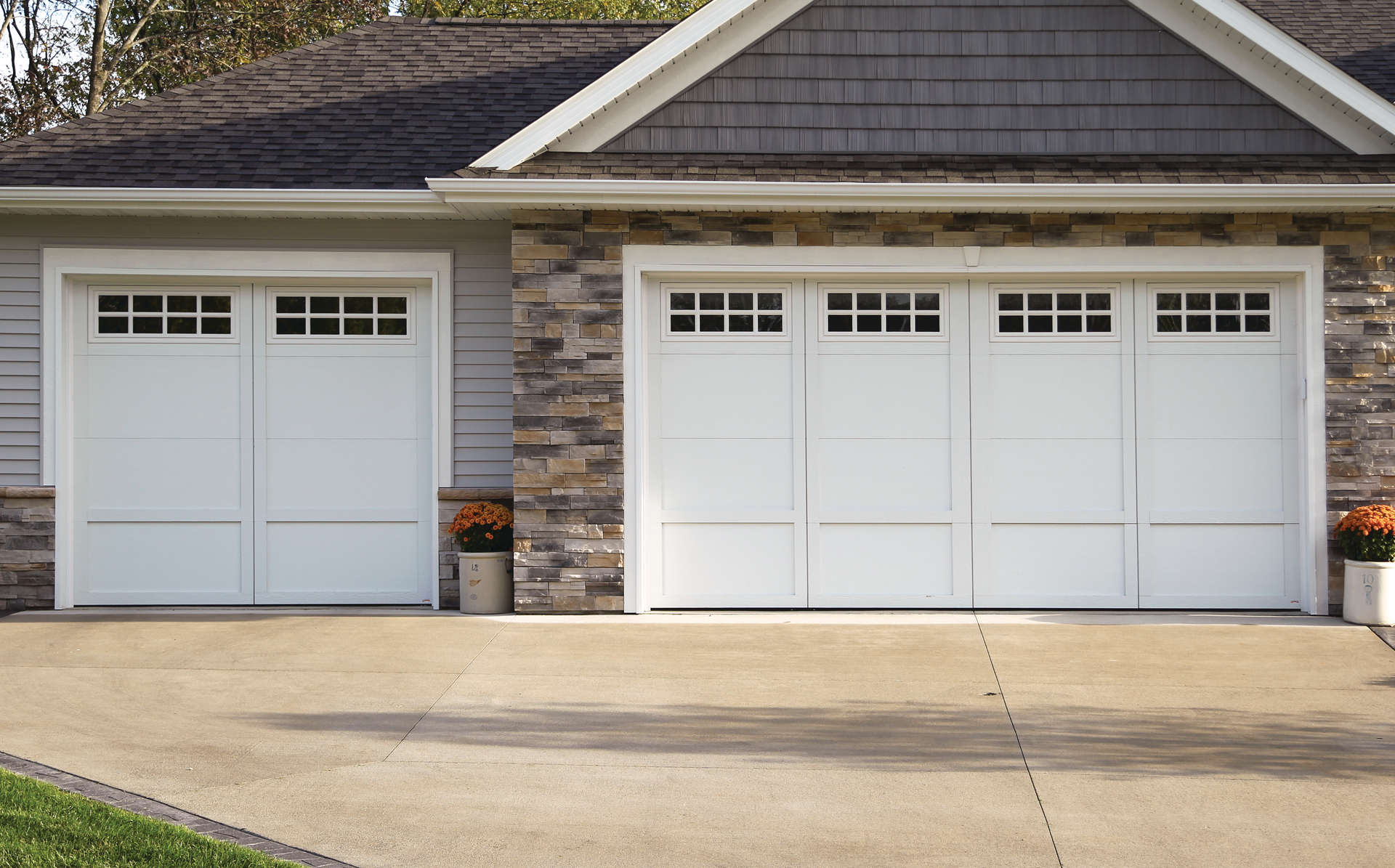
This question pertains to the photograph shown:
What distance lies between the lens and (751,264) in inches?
321

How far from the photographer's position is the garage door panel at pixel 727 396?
8.34 m

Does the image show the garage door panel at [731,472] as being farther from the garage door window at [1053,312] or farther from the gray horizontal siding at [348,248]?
the garage door window at [1053,312]

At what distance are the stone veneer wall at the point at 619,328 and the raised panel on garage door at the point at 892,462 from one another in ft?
2.02

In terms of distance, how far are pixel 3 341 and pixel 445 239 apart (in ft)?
11.0

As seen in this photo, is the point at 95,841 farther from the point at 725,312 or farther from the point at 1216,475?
the point at 1216,475

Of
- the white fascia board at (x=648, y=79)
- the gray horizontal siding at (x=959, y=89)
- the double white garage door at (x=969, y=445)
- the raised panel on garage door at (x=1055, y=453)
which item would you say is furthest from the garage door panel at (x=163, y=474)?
the raised panel on garage door at (x=1055, y=453)

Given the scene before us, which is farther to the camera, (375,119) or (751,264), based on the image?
(375,119)

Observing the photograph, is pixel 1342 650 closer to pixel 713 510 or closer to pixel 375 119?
pixel 713 510

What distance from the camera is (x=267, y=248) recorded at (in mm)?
8602

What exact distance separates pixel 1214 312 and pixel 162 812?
737 centimetres

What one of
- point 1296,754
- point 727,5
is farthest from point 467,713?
point 727,5

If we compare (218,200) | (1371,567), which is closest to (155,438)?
(218,200)

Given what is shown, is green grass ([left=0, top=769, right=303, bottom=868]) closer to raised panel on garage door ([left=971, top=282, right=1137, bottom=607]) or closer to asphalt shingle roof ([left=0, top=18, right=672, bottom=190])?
asphalt shingle roof ([left=0, top=18, right=672, bottom=190])

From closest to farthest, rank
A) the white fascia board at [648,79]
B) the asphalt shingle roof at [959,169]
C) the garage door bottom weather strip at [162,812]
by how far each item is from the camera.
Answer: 1. the garage door bottom weather strip at [162,812]
2. the asphalt shingle roof at [959,169]
3. the white fascia board at [648,79]
